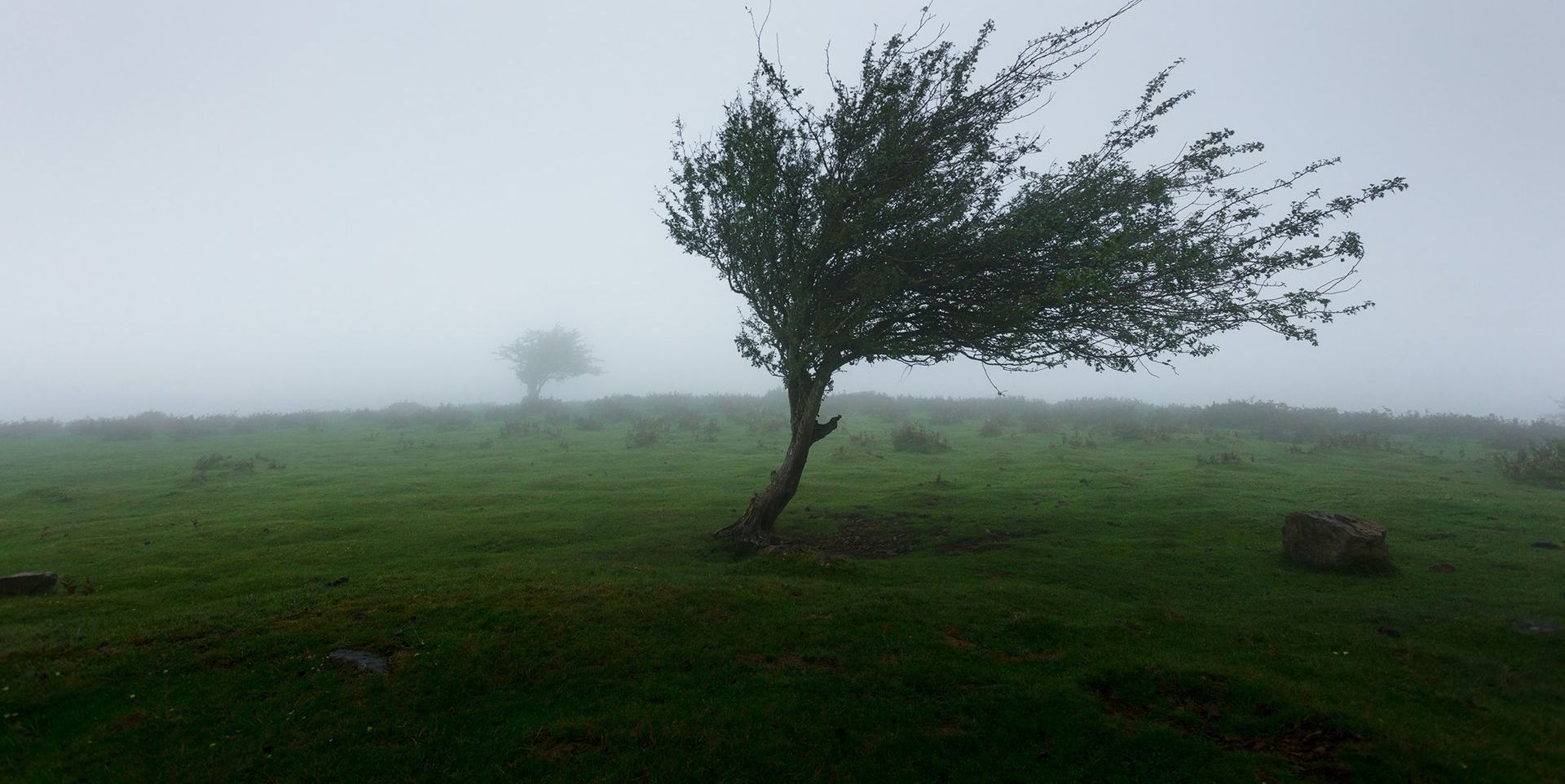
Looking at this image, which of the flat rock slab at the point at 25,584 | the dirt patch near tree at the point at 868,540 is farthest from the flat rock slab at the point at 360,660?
the dirt patch near tree at the point at 868,540

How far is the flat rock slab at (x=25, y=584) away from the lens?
12125 mm

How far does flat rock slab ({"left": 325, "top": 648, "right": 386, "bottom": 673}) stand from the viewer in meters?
8.81

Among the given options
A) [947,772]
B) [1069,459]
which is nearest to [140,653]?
[947,772]

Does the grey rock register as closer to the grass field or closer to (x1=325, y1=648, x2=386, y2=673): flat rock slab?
the grass field

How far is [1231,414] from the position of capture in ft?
166

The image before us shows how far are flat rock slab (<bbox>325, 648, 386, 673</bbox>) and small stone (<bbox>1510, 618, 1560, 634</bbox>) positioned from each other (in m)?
16.1

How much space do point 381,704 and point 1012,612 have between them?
366 inches

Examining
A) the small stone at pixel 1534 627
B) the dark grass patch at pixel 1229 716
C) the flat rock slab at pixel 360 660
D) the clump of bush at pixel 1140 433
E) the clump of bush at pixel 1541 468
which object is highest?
the clump of bush at pixel 1140 433

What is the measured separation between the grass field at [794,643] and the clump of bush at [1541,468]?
452 centimetres

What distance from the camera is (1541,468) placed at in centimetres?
2403

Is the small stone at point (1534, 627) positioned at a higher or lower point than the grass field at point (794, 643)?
higher

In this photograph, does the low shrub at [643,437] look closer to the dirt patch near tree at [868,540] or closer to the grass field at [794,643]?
the grass field at [794,643]

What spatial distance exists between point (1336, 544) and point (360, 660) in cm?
1762

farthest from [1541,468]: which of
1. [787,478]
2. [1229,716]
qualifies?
[787,478]
